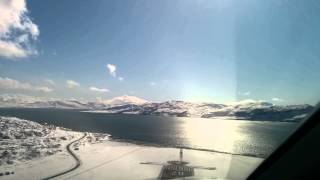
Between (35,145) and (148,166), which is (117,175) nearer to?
(148,166)

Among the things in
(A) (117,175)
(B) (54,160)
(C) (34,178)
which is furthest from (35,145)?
(A) (117,175)

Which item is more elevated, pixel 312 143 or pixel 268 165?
pixel 312 143

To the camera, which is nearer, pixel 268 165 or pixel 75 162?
pixel 268 165

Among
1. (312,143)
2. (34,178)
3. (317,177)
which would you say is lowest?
(34,178)

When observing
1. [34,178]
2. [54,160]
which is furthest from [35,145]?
[34,178]

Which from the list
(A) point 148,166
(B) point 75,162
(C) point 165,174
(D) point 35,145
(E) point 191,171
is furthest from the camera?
(D) point 35,145

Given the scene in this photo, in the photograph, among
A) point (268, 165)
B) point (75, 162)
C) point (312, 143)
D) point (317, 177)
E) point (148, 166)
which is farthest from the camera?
point (75, 162)

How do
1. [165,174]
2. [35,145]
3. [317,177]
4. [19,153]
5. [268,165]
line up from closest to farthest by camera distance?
[317,177] < [268,165] < [165,174] < [19,153] < [35,145]

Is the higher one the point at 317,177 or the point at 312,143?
the point at 312,143

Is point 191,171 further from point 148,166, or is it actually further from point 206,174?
point 148,166
